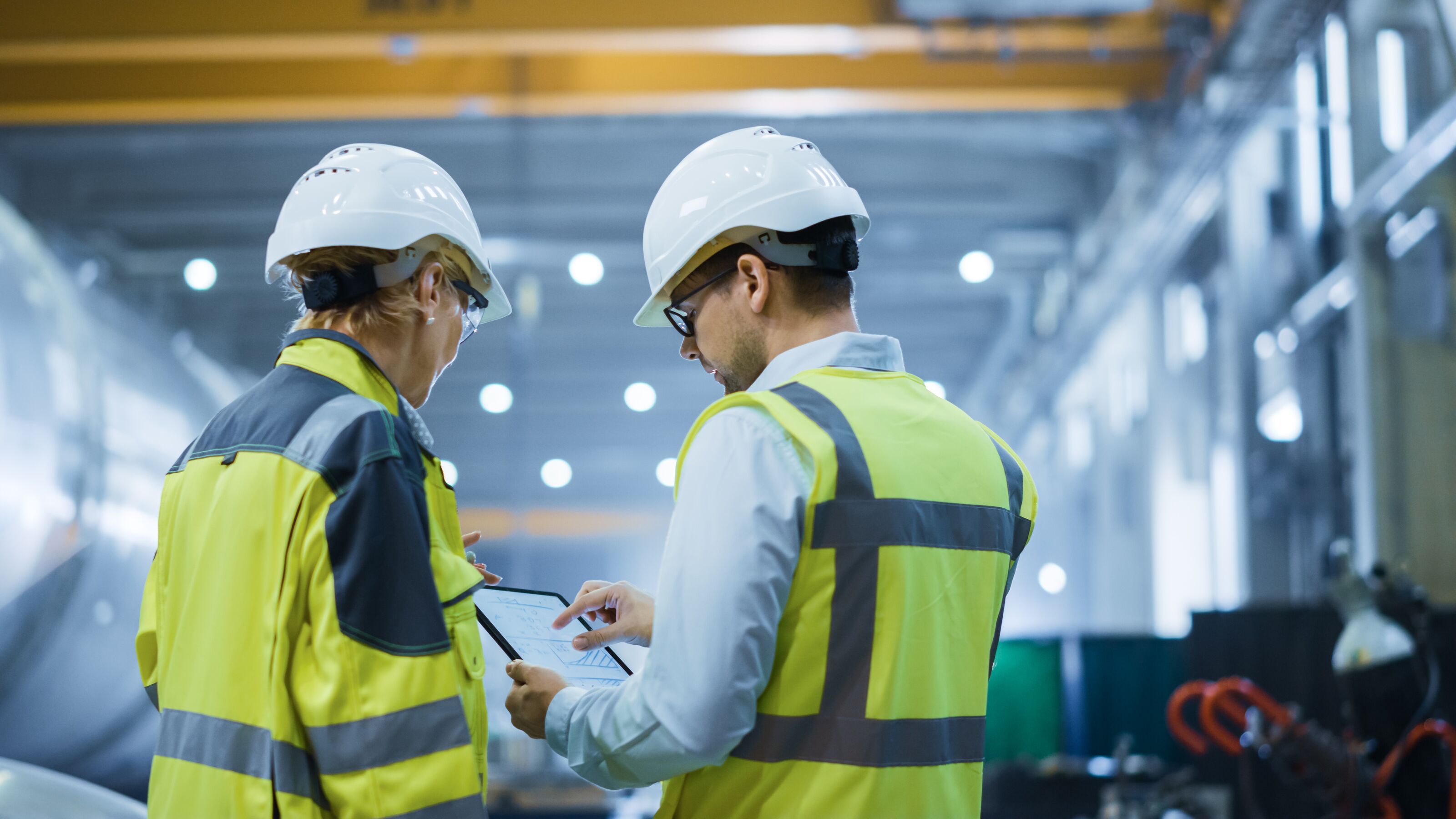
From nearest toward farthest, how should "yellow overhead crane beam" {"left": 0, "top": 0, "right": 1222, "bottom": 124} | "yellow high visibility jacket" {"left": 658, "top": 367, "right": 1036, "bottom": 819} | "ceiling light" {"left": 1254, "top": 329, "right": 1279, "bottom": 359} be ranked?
"yellow high visibility jacket" {"left": 658, "top": 367, "right": 1036, "bottom": 819} < "ceiling light" {"left": 1254, "top": 329, "right": 1279, "bottom": 359} < "yellow overhead crane beam" {"left": 0, "top": 0, "right": 1222, "bottom": 124}

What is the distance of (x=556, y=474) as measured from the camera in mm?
8750

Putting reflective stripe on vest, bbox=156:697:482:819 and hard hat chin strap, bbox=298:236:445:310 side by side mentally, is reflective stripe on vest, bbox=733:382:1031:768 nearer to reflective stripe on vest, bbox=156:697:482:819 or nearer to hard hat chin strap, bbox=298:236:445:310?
reflective stripe on vest, bbox=156:697:482:819

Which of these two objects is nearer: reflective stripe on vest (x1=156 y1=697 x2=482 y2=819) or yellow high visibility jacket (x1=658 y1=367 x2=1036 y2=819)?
reflective stripe on vest (x1=156 y1=697 x2=482 y2=819)

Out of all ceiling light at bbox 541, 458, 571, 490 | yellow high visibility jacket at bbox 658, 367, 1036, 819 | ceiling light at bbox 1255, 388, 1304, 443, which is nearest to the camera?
yellow high visibility jacket at bbox 658, 367, 1036, 819

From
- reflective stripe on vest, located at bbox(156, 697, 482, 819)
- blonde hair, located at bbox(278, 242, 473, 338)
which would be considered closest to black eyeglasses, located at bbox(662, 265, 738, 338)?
blonde hair, located at bbox(278, 242, 473, 338)

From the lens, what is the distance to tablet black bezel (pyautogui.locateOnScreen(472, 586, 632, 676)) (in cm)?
174

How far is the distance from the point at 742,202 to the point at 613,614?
65 cm

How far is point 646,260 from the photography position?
186cm

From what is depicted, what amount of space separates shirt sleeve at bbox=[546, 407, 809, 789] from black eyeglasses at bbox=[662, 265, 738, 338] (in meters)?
0.31

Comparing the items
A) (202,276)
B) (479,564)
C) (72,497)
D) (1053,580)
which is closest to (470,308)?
(479,564)

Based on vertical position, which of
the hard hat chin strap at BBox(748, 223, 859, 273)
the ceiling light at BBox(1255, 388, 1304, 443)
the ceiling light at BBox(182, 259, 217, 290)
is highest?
the ceiling light at BBox(182, 259, 217, 290)

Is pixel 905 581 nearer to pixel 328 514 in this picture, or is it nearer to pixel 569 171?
pixel 328 514

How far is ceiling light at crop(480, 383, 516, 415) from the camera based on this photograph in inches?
345

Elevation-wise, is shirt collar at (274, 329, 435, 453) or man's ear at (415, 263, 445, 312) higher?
man's ear at (415, 263, 445, 312)
